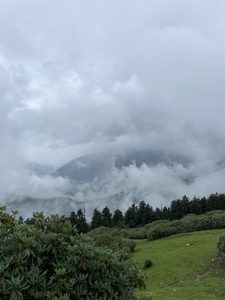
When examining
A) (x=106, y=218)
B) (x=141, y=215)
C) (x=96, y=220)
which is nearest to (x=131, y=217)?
(x=141, y=215)

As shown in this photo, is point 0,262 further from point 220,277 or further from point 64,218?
point 220,277

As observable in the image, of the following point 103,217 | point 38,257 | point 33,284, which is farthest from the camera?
point 103,217

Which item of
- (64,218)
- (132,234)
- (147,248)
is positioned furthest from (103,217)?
(64,218)

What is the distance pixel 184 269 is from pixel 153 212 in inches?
1632

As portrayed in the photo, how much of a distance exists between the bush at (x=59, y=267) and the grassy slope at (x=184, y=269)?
472 inches

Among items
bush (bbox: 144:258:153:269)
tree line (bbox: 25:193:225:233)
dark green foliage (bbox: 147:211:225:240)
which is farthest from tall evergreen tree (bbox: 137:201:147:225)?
bush (bbox: 144:258:153:269)

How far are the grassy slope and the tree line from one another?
24997 millimetres

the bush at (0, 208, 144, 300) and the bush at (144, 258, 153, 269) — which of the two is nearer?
the bush at (0, 208, 144, 300)

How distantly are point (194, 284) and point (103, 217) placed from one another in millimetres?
46967

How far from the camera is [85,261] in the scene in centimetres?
588

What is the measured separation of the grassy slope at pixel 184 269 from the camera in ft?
62.8

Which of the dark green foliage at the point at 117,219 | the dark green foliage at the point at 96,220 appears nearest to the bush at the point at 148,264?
the dark green foliage at the point at 117,219

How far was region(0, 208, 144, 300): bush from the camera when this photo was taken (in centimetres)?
541

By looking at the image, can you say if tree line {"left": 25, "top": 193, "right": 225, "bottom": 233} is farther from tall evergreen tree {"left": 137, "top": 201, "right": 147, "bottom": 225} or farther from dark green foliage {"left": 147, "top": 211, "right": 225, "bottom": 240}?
dark green foliage {"left": 147, "top": 211, "right": 225, "bottom": 240}
